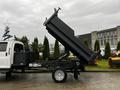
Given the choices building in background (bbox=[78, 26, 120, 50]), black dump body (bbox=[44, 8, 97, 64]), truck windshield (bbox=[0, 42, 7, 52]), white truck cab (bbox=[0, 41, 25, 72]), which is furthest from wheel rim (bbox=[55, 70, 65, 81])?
building in background (bbox=[78, 26, 120, 50])

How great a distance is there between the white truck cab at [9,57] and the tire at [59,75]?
5.86ft

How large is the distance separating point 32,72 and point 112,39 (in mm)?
45631

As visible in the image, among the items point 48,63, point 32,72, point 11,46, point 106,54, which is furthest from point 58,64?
point 106,54

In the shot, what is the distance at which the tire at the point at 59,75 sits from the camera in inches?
510

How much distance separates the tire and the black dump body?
118cm

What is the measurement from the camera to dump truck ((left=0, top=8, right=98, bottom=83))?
42.7 ft

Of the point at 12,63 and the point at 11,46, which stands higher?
the point at 11,46

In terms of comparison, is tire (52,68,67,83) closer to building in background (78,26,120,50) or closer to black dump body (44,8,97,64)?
black dump body (44,8,97,64)

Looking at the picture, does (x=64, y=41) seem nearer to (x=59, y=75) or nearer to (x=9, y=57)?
(x=59, y=75)

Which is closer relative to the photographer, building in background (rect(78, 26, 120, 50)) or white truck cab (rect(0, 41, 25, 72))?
white truck cab (rect(0, 41, 25, 72))

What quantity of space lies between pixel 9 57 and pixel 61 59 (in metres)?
2.67

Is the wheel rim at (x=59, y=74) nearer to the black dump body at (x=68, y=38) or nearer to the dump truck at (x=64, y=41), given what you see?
the dump truck at (x=64, y=41)

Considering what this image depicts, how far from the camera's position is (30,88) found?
11117 mm

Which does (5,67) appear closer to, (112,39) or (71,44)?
(71,44)
